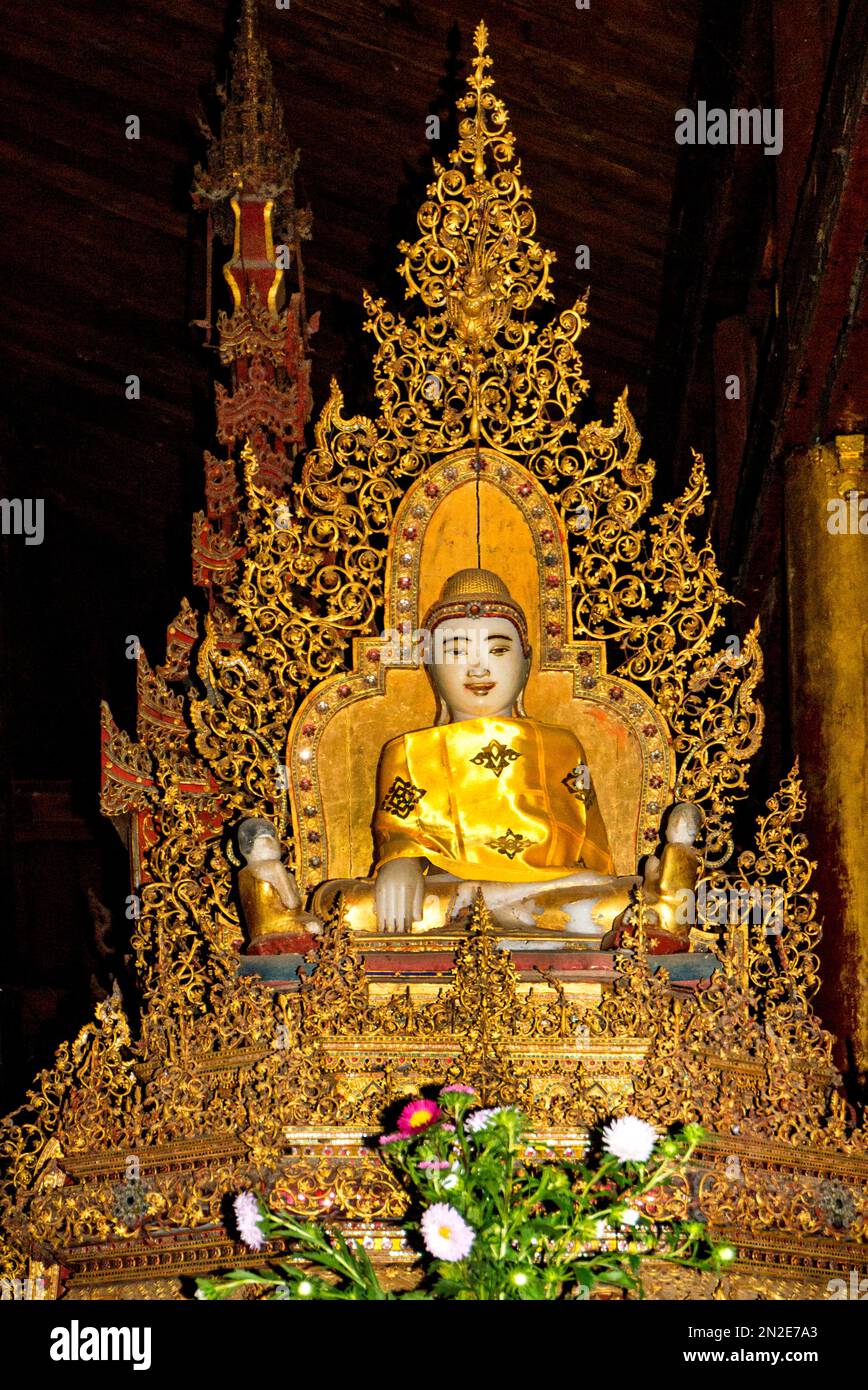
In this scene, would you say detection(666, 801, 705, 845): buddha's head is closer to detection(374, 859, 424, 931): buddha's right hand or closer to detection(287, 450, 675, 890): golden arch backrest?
detection(287, 450, 675, 890): golden arch backrest

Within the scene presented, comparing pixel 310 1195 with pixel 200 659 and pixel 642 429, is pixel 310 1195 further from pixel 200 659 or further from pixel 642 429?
pixel 642 429

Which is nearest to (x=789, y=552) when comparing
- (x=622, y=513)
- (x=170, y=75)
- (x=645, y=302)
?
(x=622, y=513)

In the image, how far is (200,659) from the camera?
A: 672 cm

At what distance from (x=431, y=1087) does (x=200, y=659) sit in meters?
1.64

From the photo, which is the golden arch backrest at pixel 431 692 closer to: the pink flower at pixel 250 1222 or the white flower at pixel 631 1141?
the pink flower at pixel 250 1222

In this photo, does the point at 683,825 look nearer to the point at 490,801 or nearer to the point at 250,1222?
the point at 490,801

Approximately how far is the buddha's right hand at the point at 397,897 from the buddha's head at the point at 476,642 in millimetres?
787

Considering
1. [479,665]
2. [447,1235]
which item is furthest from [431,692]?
[447,1235]

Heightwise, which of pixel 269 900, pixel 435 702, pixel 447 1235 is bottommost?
pixel 447 1235

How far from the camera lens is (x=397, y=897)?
6512 mm

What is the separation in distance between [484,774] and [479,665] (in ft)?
Answer: 1.07

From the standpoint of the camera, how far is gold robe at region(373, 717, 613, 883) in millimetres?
6965

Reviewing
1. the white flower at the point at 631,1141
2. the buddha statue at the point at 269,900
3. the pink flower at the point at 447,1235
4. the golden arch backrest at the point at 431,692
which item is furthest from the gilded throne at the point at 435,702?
the pink flower at the point at 447,1235

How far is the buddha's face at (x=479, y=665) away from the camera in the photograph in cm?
712
